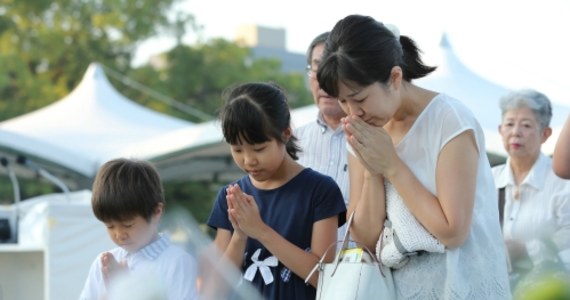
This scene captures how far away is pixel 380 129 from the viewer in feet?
7.96

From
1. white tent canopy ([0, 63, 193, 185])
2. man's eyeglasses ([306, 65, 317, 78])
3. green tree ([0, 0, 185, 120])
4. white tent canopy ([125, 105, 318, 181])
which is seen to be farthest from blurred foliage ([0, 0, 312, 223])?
man's eyeglasses ([306, 65, 317, 78])

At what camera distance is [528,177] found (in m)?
4.54

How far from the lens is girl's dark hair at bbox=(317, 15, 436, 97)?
2406mm

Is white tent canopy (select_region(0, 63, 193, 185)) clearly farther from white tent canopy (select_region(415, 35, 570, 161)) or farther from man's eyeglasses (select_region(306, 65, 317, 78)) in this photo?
man's eyeglasses (select_region(306, 65, 317, 78))

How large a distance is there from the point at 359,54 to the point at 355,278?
1.89ft

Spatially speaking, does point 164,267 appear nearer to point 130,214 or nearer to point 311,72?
point 130,214

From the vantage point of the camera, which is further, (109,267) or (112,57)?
(112,57)

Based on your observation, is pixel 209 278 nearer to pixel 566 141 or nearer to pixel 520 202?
pixel 566 141

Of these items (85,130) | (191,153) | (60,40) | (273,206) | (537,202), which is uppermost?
(273,206)

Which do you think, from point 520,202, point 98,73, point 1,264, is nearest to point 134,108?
point 98,73

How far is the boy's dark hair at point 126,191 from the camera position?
309 cm

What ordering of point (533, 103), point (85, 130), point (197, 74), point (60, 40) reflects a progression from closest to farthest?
point (533, 103), point (85, 130), point (60, 40), point (197, 74)

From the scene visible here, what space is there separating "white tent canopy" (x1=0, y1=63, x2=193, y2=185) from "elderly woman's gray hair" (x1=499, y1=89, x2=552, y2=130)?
7.89 meters

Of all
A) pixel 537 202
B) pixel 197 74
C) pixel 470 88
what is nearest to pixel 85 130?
pixel 470 88
